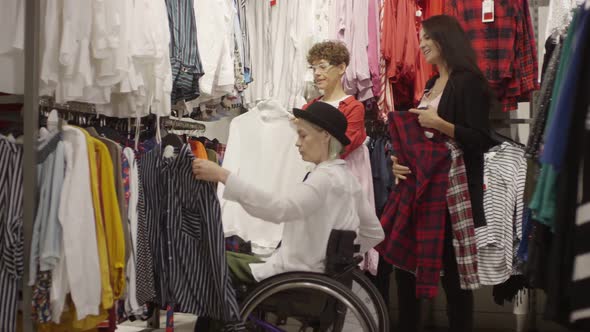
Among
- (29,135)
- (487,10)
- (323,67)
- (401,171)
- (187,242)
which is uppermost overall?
(487,10)

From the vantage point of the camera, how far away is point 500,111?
4.43 meters

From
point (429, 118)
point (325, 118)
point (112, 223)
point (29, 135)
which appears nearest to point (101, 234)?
point (112, 223)

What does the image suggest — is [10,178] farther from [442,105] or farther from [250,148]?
[442,105]

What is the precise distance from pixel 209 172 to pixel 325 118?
0.51m

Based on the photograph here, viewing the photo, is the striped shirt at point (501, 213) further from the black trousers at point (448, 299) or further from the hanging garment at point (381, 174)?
the black trousers at point (448, 299)

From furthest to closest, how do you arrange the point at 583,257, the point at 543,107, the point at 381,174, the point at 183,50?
1. the point at 381,174
2. the point at 183,50
3. the point at 543,107
4. the point at 583,257

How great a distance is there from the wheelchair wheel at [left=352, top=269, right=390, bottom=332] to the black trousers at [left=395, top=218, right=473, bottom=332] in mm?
285

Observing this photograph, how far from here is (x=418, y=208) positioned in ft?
9.48

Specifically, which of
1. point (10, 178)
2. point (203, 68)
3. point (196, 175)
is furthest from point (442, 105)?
point (10, 178)

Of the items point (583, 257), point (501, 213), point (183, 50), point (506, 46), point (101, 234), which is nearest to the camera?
point (583, 257)

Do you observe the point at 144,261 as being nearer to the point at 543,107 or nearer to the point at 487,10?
the point at 543,107

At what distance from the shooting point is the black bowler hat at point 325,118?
2.54 metres

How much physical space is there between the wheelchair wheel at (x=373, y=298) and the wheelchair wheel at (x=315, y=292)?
1.09 ft

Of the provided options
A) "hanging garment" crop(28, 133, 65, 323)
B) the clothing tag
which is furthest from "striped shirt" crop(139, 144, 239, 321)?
the clothing tag
